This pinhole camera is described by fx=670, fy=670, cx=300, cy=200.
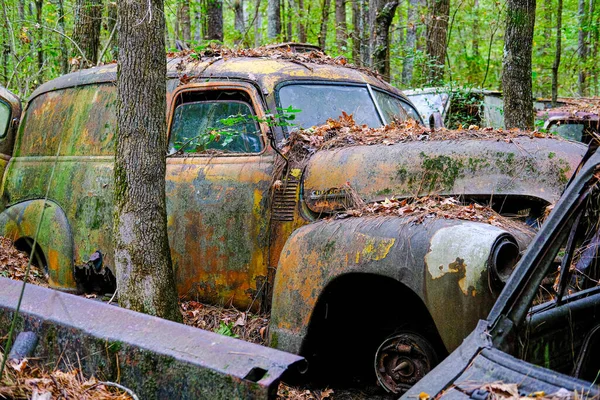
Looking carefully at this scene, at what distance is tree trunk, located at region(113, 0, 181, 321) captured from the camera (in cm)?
434

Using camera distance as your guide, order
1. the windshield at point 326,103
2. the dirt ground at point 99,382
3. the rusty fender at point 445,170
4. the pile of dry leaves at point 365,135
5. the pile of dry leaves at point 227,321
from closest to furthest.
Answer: the dirt ground at point 99,382, the rusty fender at point 445,170, the pile of dry leaves at point 365,135, the pile of dry leaves at point 227,321, the windshield at point 326,103

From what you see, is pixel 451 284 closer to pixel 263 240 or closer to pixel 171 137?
pixel 263 240

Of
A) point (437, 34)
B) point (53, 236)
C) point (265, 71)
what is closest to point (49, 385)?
point (265, 71)

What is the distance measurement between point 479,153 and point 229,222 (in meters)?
1.83

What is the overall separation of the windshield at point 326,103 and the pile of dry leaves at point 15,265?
8.84 ft

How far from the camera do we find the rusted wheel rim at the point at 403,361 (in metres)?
3.74

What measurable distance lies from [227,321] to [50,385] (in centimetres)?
203

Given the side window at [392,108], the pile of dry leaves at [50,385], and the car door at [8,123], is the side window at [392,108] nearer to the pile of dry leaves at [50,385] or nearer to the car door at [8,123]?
the pile of dry leaves at [50,385]

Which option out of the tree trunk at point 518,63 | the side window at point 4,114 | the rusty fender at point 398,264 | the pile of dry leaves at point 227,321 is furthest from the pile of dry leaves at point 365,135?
the side window at point 4,114

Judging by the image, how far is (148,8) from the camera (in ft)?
14.2

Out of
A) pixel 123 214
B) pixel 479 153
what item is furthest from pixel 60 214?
pixel 479 153

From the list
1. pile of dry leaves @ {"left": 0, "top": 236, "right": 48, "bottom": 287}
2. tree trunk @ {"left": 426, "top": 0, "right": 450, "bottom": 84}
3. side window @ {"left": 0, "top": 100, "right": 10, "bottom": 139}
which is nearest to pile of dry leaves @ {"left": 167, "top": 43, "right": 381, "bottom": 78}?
side window @ {"left": 0, "top": 100, "right": 10, "bottom": 139}

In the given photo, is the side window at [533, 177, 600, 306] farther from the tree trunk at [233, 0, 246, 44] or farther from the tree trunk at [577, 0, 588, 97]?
the tree trunk at [577, 0, 588, 97]

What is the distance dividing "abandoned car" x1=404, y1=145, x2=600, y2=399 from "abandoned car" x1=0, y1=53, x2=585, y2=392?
42 cm
